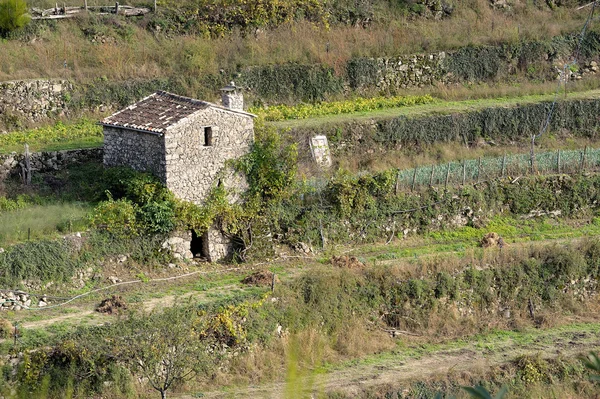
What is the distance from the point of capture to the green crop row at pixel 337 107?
37.6 metres

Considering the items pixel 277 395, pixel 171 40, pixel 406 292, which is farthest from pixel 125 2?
pixel 277 395

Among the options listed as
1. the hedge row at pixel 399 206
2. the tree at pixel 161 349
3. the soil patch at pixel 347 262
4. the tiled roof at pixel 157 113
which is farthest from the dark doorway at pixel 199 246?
the tree at pixel 161 349

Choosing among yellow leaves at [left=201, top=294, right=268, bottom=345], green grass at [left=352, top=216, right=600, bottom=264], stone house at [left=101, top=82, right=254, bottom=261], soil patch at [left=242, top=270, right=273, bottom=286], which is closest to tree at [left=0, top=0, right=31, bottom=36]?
stone house at [left=101, top=82, right=254, bottom=261]

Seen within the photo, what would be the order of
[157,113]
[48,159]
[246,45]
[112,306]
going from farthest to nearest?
[246,45] < [48,159] < [157,113] < [112,306]

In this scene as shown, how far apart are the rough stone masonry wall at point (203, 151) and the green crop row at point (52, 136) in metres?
5.77

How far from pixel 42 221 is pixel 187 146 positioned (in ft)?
15.0

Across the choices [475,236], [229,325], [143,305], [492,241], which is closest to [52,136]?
[143,305]

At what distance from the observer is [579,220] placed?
3397 centimetres

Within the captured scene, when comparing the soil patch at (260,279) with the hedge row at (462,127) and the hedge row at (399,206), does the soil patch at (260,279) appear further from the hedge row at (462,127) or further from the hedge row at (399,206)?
the hedge row at (462,127)

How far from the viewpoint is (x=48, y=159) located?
105 feet

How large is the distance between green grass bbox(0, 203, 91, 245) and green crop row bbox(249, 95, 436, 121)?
973 cm

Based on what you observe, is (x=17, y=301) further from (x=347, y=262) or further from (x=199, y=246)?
(x=347, y=262)

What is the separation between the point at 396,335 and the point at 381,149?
1068cm

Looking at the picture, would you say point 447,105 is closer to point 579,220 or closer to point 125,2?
point 579,220
